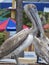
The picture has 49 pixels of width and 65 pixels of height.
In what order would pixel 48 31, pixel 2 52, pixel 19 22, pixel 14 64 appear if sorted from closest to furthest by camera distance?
pixel 14 64, pixel 2 52, pixel 19 22, pixel 48 31

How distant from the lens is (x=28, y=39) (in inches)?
262

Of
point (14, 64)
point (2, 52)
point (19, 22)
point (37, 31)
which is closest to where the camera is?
point (14, 64)

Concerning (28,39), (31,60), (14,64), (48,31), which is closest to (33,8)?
(28,39)

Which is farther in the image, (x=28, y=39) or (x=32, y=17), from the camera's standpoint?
(x=32, y=17)

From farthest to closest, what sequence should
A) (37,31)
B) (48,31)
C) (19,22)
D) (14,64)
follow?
1. (48,31)
2. (19,22)
3. (37,31)
4. (14,64)

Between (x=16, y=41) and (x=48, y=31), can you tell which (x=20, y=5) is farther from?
(x=48, y=31)

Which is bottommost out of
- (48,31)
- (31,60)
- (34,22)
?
(48,31)

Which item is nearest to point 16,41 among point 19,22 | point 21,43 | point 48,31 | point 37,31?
point 21,43

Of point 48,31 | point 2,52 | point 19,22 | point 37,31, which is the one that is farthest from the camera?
point 48,31

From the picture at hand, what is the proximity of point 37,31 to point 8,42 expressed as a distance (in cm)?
88

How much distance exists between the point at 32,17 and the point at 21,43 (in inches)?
29.9

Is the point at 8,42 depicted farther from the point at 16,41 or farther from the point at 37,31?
the point at 37,31

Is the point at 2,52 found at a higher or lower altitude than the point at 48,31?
higher

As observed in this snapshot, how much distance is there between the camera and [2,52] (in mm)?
6301
